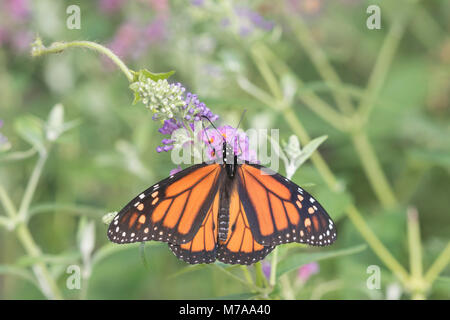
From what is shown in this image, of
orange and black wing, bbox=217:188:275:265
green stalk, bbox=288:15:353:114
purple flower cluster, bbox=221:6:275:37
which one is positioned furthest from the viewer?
green stalk, bbox=288:15:353:114

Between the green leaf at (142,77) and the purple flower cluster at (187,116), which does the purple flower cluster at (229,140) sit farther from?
the green leaf at (142,77)

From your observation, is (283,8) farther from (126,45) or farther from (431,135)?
(431,135)

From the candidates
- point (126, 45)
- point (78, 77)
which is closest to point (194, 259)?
point (126, 45)

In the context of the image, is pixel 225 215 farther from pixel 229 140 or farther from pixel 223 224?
pixel 229 140

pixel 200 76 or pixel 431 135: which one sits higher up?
pixel 200 76

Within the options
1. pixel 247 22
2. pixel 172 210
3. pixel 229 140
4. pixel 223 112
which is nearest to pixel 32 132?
pixel 172 210

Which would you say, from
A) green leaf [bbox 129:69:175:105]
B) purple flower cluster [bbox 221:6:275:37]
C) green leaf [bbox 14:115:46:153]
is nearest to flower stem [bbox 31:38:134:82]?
green leaf [bbox 129:69:175:105]

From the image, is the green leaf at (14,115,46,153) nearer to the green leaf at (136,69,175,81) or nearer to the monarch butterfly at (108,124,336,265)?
the monarch butterfly at (108,124,336,265)
